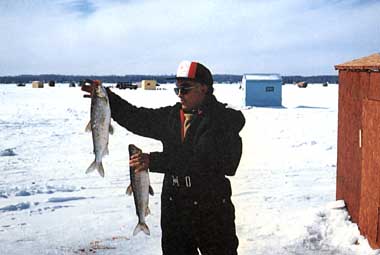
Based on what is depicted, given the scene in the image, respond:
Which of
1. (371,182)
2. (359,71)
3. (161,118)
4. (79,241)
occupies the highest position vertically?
(359,71)

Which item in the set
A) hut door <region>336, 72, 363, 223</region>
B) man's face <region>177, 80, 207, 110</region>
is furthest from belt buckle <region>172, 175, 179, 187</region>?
hut door <region>336, 72, 363, 223</region>

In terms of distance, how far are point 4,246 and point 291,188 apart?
4.78 m

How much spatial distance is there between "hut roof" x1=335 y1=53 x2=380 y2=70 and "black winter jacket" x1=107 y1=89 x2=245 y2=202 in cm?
256

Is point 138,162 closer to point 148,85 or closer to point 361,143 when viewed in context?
point 361,143

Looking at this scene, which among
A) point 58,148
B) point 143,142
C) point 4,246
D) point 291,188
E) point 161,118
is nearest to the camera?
point 161,118

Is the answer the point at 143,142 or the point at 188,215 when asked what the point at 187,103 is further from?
the point at 143,142

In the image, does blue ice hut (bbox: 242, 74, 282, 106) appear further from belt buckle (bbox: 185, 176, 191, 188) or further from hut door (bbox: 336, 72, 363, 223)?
belt buckle (bbox: 185, 176, 191, 188)

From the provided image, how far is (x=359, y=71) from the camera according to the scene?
5.70m

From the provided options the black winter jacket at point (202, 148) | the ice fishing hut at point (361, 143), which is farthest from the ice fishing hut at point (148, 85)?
the black winter jacket at point (202, 148)

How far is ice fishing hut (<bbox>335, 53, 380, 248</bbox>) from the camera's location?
4984mm

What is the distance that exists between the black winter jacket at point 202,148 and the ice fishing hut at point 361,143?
2.33 meters

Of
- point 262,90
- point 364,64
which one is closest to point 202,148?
point 364,64

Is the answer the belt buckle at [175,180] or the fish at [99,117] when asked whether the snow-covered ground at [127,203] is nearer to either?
the belt buckle at [175,180]

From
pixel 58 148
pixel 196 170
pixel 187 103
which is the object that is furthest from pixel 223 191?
pixel 58 148
